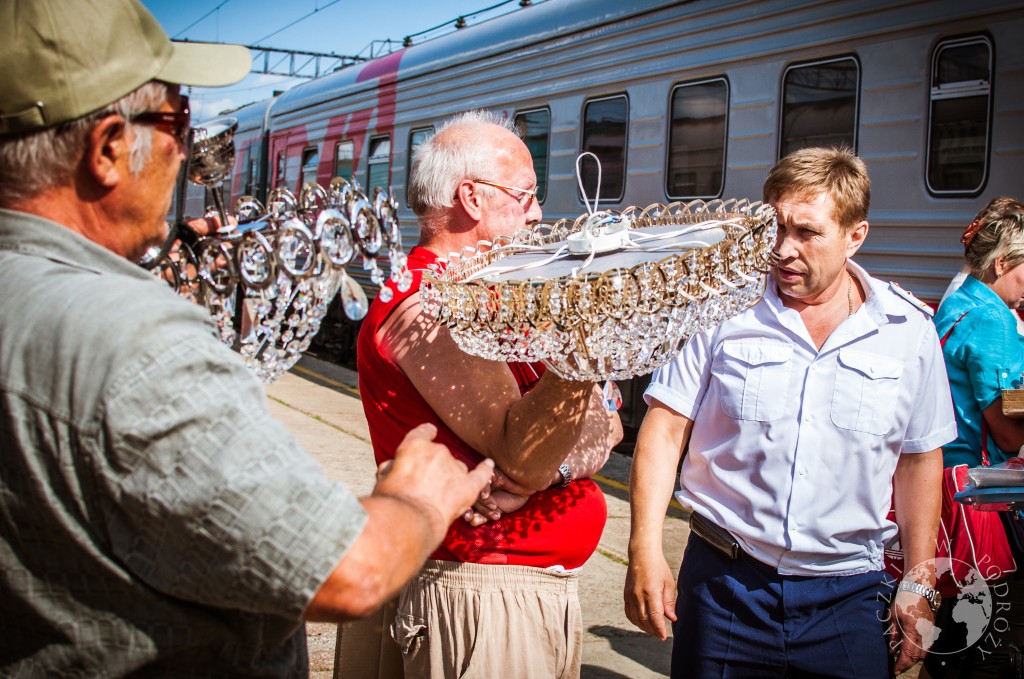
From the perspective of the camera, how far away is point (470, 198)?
2.33 meters

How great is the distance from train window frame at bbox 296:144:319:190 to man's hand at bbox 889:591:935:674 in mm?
10823

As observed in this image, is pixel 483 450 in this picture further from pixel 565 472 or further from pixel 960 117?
pixel 960 117

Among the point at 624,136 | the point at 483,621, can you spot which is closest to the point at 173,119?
the point at 483,621

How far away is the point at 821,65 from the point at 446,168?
4.47 m

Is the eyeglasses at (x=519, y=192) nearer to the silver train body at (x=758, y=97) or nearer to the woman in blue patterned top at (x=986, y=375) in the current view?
the woman in blue patterned top at (x=986, y=375)

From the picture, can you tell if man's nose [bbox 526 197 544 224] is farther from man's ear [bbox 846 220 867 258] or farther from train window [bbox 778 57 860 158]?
train window [bbox 778 57 860 158]

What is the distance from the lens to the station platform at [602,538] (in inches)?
160

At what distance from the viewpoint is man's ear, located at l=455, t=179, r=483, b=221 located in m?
2.32

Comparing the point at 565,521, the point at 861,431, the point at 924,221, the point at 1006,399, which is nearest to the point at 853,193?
the point at 861,431

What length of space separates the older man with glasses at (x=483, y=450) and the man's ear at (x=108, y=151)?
920 millimetres

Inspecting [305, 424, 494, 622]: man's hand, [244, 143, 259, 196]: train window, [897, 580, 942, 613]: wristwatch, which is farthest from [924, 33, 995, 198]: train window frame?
[244, 143, 259, 196]: train window

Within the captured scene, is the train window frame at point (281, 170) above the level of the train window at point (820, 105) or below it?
above

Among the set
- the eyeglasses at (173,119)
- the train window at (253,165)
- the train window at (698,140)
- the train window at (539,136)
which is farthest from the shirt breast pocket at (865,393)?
the train window at (253,165)

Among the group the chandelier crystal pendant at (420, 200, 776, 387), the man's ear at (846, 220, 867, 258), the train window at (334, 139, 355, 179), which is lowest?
the chandelier crystal pendant at (420, 200, 776, 387)
